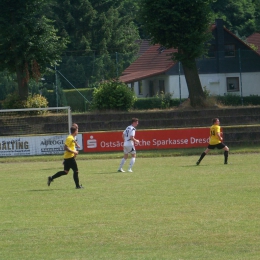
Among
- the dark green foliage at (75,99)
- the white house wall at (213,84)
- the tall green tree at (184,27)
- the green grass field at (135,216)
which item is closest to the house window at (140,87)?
the white house wall at (213,84)

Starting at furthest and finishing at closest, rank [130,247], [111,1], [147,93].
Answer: [111,1]
[147,93]
[130,247]

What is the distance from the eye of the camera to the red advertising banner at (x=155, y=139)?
107 ft

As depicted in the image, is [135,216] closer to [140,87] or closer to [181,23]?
[181,23]

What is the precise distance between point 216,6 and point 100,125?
153 ft

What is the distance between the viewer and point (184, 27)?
122ft

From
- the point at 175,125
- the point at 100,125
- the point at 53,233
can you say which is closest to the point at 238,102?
the point at 175,125

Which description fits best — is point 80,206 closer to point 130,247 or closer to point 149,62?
point 130,247

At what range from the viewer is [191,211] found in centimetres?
1298

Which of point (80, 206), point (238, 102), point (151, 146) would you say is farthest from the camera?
point (238, 102)

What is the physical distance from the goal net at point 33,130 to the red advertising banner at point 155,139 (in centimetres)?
164

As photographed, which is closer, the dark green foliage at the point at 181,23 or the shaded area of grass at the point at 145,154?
the shaded area of grass at the point at 145,154

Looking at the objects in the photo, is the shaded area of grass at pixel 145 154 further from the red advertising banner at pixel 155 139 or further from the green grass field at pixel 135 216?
the green grass field at pixel 135 216

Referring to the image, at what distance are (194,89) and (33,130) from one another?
32.9ft

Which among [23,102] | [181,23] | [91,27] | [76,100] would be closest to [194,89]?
[181,23]
